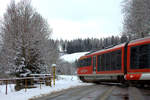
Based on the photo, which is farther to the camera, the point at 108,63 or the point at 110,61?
the point at 108,63

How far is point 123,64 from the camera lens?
49.6ft

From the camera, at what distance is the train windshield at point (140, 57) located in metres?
12.6

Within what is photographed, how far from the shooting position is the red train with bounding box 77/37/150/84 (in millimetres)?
12727

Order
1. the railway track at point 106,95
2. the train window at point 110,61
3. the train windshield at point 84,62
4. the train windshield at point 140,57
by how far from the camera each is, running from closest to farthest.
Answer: the railway track at point 106,95, the train windshield at point 140,57, the train window at point 110,61, the train windshield at point 84,62

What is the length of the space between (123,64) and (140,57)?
7.19 feet

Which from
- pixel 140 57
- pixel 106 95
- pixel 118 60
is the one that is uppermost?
pixel 140 57

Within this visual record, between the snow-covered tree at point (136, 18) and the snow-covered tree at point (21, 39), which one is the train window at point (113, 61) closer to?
the snow-covered tree at point (21, 39)

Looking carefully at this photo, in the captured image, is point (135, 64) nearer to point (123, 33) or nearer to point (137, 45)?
point (137, 45)

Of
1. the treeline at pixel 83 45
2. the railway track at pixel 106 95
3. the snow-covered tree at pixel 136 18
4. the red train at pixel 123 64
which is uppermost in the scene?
the treeline at pixel 83 45

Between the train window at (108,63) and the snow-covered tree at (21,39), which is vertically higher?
the snow-covered tree at (21,39)

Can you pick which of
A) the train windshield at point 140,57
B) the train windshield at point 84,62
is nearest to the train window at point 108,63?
the train windshield at point 140,57

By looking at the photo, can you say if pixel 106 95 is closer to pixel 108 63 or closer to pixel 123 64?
pixel 123 64

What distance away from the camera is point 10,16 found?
22.1 m

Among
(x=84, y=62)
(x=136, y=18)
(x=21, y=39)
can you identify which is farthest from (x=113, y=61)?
(x=136, y=18)
